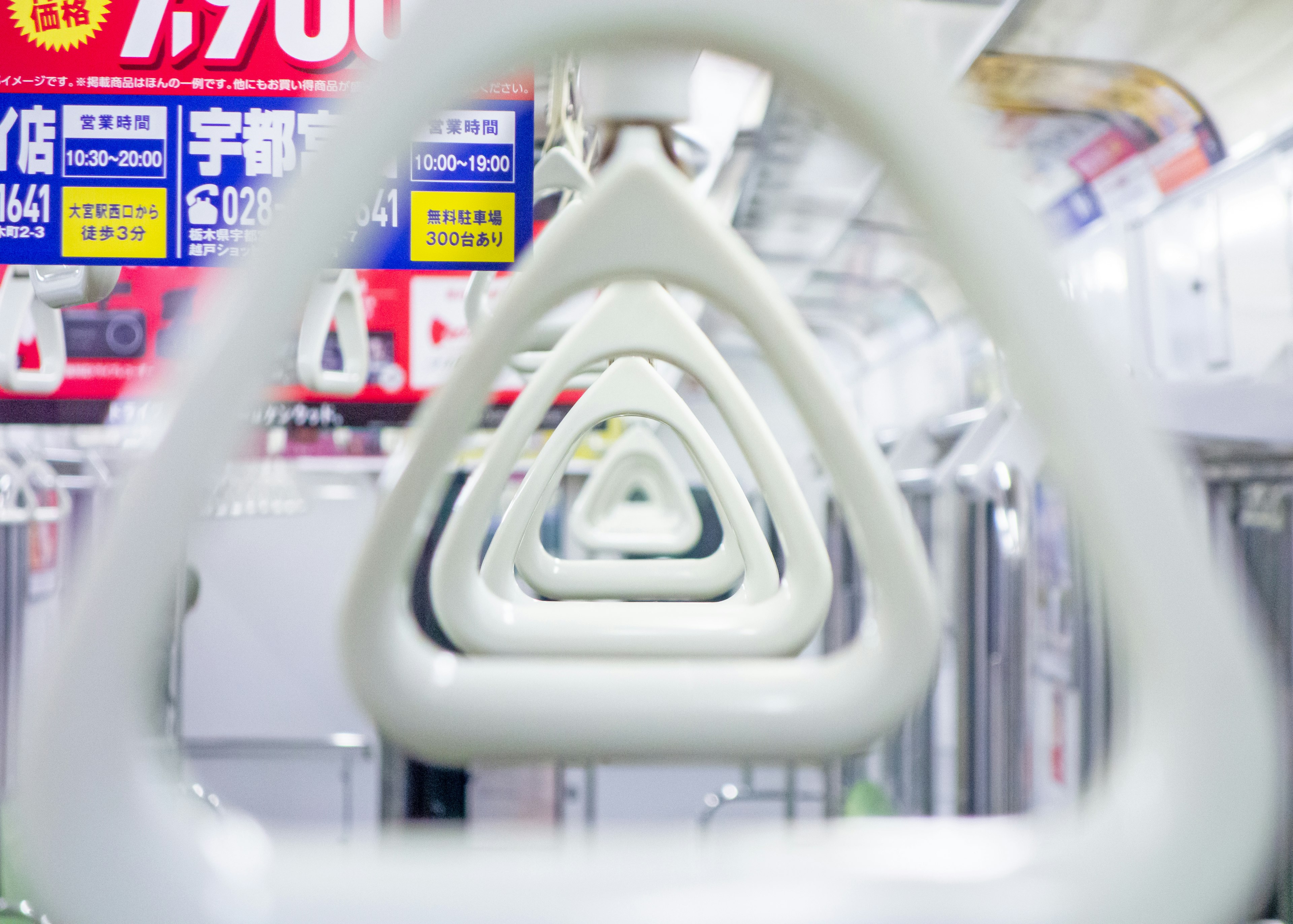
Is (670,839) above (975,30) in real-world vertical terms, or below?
below

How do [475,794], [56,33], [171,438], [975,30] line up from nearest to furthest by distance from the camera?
[171,438], [56,33], [975,30], [475,794]

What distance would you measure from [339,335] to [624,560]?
0.61 m

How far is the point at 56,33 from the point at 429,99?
1.41 meters

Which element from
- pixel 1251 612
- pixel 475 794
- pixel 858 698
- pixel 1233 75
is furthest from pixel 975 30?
pixel 475 794

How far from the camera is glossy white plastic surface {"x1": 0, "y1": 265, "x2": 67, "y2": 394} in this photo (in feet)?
4.83

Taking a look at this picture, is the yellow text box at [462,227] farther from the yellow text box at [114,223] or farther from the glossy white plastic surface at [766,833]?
the glossy white plastic surface at [766,833]

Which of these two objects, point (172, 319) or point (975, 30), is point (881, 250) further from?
point (172, 319)

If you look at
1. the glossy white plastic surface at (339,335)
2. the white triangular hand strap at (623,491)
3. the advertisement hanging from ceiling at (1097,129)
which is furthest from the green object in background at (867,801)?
the glossy white plastic surface at (339,335)

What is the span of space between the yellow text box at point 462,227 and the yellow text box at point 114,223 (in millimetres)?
338

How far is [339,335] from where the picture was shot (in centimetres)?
155

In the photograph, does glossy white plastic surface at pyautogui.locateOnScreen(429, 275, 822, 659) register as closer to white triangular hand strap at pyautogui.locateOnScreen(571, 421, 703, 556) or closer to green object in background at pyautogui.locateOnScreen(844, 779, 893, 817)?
white triangular hand strap at pyautogui.locateOnScreen(571, 421, 703, 556)

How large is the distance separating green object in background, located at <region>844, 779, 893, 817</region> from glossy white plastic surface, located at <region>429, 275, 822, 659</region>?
312cm

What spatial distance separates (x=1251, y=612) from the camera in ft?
5.57

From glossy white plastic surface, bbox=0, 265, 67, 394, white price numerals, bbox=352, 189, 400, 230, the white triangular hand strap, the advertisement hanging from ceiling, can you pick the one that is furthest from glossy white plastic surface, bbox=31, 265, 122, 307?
the advertisement hanging from ceiling
